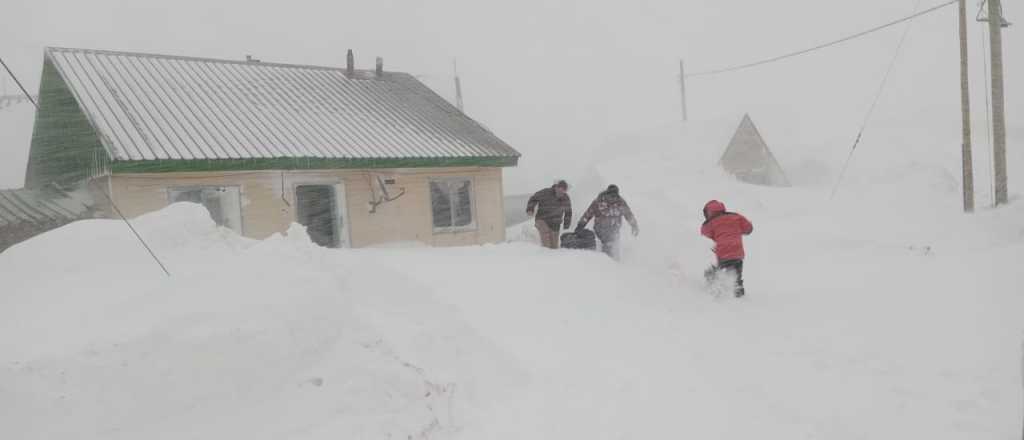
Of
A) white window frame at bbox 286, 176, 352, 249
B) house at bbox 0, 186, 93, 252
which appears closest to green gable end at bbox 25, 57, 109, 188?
house at bbox 0, 186, 93, 252

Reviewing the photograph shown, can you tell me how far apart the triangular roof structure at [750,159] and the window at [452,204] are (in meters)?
14.1

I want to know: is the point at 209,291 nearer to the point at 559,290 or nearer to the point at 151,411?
the point at 151,411

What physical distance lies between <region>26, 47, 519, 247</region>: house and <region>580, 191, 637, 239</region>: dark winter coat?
143 inches

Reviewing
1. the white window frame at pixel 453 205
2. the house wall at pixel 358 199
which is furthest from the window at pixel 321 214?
the white window frame at pixel 453 205

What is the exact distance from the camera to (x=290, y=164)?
40.4 ft

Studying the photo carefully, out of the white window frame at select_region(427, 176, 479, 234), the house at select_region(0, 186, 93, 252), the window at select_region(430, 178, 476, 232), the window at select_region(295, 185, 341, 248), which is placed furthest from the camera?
the window at select_region(430, 178, 476, 232)

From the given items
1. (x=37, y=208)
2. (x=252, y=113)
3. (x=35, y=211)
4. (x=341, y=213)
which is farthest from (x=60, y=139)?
(x=341, y=213)

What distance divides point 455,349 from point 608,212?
664 centimetres

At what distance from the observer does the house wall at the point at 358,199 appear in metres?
11.4

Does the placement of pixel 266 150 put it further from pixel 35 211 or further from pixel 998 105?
pixel 998 105

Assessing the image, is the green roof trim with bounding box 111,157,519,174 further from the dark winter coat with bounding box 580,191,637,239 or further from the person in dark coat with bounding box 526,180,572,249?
the dark winter coat with bounding box 580,191,637,239

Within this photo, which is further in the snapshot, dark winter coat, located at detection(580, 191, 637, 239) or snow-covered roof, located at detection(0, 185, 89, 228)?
dark winter coat, located at detection(580, 191, 637, 239)

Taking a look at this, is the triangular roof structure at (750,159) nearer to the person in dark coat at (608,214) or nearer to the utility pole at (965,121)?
the utility pole at (965,121)

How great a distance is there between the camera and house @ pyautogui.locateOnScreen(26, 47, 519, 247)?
1157cm
